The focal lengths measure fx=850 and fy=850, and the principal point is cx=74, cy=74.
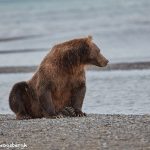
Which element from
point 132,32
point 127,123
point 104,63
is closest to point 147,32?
point 132,32

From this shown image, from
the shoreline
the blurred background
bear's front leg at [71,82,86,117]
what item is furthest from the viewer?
the shoreline

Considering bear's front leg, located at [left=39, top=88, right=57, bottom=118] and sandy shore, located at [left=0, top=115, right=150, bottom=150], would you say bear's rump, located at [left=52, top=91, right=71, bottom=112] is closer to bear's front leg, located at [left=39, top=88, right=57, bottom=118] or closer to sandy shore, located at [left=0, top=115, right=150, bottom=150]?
bear's front leg, located at [left=39, top=88, right=57, bottom=118]

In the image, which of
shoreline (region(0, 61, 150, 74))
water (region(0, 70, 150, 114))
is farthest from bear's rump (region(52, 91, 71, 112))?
shoreline (region(0, 61, 150, 74))

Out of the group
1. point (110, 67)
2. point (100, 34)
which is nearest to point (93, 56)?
point (110, 67)

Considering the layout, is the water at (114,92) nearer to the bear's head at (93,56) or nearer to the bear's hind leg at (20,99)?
the bear's head at (93,56)

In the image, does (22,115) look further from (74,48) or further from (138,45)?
(138,45)

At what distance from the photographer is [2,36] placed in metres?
33.8

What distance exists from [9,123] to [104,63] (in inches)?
73.3

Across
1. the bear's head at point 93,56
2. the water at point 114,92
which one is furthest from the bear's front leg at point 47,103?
the water at point 114,92

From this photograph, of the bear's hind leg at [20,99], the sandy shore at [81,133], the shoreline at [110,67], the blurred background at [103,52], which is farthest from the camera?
the shoreline at [110,67]

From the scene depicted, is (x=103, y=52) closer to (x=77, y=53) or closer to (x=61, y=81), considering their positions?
(x=77, y=53)

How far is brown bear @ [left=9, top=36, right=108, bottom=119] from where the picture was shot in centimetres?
1138

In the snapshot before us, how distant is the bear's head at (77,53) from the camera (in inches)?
453

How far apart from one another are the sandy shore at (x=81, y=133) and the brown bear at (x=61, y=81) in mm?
670
